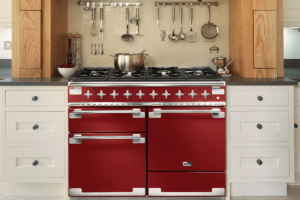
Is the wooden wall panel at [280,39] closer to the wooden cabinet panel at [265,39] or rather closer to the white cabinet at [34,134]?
the wooden cabinet panel at [265,39]

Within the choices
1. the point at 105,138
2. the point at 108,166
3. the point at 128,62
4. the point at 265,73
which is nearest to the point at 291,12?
the point at 265,73

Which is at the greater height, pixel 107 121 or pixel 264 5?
pixel 264 5

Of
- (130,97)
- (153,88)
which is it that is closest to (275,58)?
(153,88)

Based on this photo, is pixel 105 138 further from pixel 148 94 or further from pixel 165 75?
pixel 165 75

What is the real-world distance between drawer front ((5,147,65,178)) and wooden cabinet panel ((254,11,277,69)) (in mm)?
1933

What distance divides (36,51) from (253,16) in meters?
2.00

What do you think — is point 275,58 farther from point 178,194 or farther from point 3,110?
point 3,110

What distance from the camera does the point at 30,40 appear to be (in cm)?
287

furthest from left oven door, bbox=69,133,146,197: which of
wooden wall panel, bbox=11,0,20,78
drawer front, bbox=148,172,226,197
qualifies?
wooden wall panel, bbox=11,0,20,78

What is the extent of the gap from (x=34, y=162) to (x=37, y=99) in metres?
0.53

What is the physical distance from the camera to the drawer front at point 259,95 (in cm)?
259

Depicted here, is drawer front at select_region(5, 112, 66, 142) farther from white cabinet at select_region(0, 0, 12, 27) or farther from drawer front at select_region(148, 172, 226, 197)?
white cabinet at select_region(0, 0, 12, 27)

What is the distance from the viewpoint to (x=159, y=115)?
8.46 feet

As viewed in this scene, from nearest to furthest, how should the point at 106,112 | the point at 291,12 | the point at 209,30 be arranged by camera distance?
the point at 106,112, the point at 291,12, the point at 209,30
